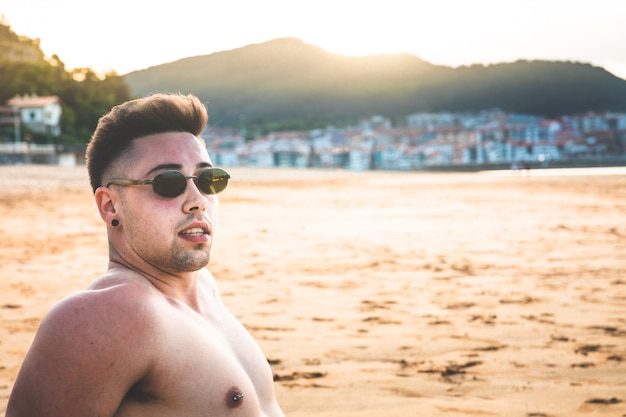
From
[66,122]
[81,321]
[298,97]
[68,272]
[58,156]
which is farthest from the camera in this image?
[298,97]

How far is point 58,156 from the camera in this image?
5338 cm

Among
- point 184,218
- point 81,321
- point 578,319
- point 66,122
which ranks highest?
point 66,122

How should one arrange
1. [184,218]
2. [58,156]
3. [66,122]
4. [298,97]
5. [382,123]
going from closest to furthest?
[184,218], [58,156], [66,122], [382,123], [298,97]

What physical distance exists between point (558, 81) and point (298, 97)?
75.7 metres

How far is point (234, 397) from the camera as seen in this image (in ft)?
5.16

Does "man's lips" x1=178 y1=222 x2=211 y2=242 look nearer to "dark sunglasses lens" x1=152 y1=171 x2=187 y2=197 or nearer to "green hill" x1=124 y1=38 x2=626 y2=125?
"dark sunglasses lens" x1=152 y1=171 x2=187 y2=197

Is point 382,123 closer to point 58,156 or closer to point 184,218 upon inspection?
point 58,156

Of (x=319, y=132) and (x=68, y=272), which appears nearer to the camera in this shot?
(x=68, y=272)

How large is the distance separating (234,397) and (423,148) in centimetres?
12008

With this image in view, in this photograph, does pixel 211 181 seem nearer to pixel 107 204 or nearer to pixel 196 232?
pixel 196 232

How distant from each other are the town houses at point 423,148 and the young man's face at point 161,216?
102 m

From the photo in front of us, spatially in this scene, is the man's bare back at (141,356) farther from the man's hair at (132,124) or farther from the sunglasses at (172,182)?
the man's hair at (132,124)

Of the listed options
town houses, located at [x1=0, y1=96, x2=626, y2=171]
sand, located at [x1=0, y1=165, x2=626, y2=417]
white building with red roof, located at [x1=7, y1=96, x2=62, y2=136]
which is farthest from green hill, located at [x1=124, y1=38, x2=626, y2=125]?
sand, located at [x1=0, y1=165, x2=626, y2=417]

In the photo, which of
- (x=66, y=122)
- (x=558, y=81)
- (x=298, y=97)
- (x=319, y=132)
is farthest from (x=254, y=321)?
(x=558, y=81)
